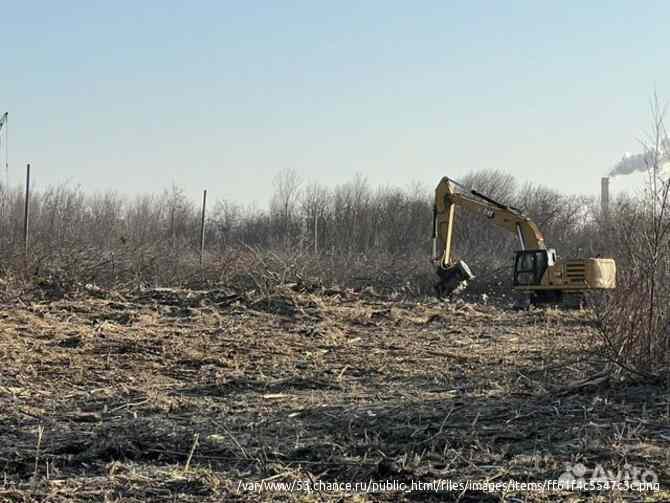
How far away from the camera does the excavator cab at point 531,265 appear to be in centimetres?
2130

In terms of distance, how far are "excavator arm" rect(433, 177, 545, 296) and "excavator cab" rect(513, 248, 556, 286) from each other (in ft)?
1.57

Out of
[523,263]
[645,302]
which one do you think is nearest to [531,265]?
[523,263]

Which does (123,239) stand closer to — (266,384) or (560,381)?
(266,384)

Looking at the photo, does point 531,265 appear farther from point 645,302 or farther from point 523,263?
point 645,302

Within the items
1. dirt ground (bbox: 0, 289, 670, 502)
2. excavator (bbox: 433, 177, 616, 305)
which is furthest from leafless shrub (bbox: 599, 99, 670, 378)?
excavator (bbox: 433, 177, 616, 305)

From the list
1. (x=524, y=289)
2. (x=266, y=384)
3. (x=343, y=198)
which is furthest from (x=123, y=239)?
(x=343, y=198)

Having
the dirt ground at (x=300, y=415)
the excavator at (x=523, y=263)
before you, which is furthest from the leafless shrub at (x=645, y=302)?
the excavator at (x=523, y=263)

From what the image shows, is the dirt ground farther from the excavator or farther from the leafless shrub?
the excavator

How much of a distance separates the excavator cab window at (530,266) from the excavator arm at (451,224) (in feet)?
1.60

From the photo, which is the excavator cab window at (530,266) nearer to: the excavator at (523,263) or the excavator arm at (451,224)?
the excavator at (523,263)

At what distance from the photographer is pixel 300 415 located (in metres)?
7.07

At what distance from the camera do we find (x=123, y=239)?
22.3 m

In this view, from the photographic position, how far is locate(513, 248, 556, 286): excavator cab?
21305 mm

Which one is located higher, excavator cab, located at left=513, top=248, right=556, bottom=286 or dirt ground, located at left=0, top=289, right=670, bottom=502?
excavator cab, located at left=513, top=248, right=556, bottom=286
